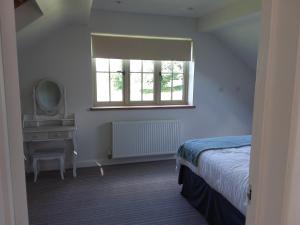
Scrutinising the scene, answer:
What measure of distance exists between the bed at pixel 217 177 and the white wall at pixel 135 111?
1.30 metres

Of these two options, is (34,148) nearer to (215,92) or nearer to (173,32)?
(173,32)

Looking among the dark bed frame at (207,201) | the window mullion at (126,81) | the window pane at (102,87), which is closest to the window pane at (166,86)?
the window mullion at (126,81)

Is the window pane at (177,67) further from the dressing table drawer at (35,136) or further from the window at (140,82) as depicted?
the dressing table drawer at (35,136)

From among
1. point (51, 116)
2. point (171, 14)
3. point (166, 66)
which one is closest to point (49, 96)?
point (51, 116)

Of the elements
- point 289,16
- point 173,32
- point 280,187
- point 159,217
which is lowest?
point 159,217

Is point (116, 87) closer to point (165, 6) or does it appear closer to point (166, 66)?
point (166, 66)

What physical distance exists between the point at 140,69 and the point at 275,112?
3.27 metres

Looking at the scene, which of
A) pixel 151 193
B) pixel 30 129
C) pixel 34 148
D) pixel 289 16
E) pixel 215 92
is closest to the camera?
pixel 289 16

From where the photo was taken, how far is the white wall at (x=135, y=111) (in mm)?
3574

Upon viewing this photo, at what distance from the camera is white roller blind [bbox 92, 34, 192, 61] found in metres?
3.76

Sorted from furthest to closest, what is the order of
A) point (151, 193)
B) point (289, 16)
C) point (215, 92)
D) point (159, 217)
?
Result: point (215, 92)
point (151, 193)
point (159, 217)
point (289, 16)

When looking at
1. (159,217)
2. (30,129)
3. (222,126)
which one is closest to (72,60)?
(30,129)

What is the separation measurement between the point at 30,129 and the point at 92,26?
5.47ft

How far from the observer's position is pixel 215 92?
14.3 ft
